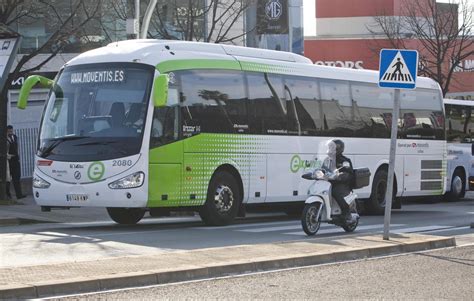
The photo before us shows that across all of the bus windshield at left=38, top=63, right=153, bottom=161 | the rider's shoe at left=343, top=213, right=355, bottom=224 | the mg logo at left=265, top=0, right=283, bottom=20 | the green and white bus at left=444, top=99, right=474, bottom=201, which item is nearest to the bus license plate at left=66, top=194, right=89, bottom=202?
the bus windshield at left=38, top=63, right=153, bottom=161

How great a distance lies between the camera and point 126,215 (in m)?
17.3

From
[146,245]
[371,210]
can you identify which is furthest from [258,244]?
[371,210]

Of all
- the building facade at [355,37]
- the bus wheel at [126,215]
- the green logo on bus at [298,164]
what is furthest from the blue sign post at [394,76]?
the building facade at [355,37]

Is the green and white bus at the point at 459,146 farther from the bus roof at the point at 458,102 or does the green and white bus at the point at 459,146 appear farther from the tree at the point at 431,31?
the tree at the point at 431,31

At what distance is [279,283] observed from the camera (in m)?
9.62

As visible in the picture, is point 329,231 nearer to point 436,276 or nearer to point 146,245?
point 146,245

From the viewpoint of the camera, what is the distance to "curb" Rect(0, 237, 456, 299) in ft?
28.1

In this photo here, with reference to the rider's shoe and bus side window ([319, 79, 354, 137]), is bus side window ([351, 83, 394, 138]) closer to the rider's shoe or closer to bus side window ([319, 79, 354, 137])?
bus side window ([319, 79, 354, 137])

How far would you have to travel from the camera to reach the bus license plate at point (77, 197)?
1496 cm

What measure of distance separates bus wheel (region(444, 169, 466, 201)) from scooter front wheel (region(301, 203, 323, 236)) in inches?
592

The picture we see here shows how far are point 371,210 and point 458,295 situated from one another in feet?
40.1

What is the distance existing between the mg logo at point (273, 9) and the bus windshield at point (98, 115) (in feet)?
70.5

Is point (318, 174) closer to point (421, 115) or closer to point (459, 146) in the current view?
point (421, 115)

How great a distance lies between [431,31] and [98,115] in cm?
2983
